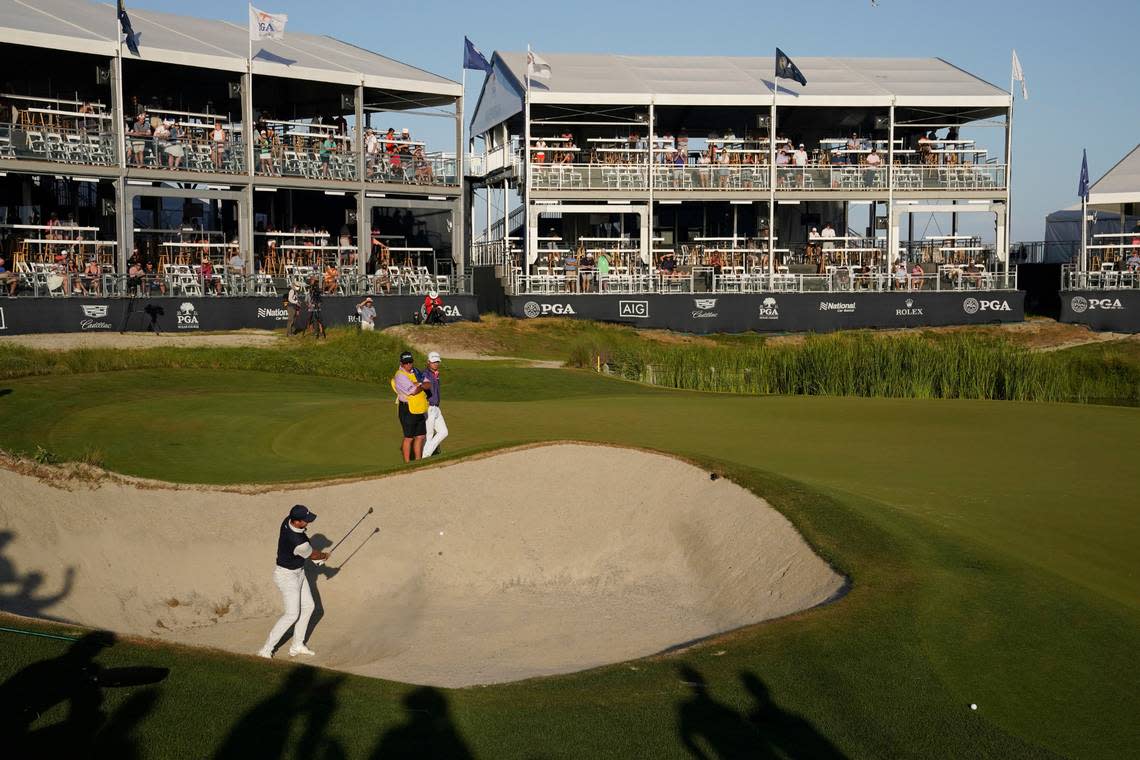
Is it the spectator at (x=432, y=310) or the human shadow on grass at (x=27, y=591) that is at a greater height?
the spectator at (x=432, y=310)

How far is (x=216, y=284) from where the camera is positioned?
36469mm

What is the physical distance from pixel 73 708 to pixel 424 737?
2.34 m

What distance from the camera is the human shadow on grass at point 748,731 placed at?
7.84 m

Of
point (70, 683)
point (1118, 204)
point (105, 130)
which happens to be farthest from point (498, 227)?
point (70, 683)

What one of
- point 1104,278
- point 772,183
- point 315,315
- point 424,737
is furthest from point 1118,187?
point 424,737

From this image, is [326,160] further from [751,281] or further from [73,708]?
[73,708]

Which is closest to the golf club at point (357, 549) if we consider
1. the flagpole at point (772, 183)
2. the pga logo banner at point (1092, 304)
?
the flagpole at point (772, 183)

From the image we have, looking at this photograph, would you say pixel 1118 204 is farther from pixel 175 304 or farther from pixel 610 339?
pixel 175 304

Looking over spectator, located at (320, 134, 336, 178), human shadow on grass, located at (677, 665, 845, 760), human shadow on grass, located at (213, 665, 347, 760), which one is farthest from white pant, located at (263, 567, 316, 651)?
spectator, located at (320, 134, 336, 178)

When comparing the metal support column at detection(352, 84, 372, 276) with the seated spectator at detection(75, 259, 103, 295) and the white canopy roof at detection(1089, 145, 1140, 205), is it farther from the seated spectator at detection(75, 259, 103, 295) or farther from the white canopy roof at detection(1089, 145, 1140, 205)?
the white canopy roof at detection(1089, 145, 1140, 205)

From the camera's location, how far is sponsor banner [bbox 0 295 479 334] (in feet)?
109

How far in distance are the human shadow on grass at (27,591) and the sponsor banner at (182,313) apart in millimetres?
20326

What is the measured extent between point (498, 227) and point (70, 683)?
44.3 m

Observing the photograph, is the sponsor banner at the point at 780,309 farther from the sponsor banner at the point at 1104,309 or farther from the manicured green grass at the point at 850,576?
the manicured green grass at the point at 850,576
